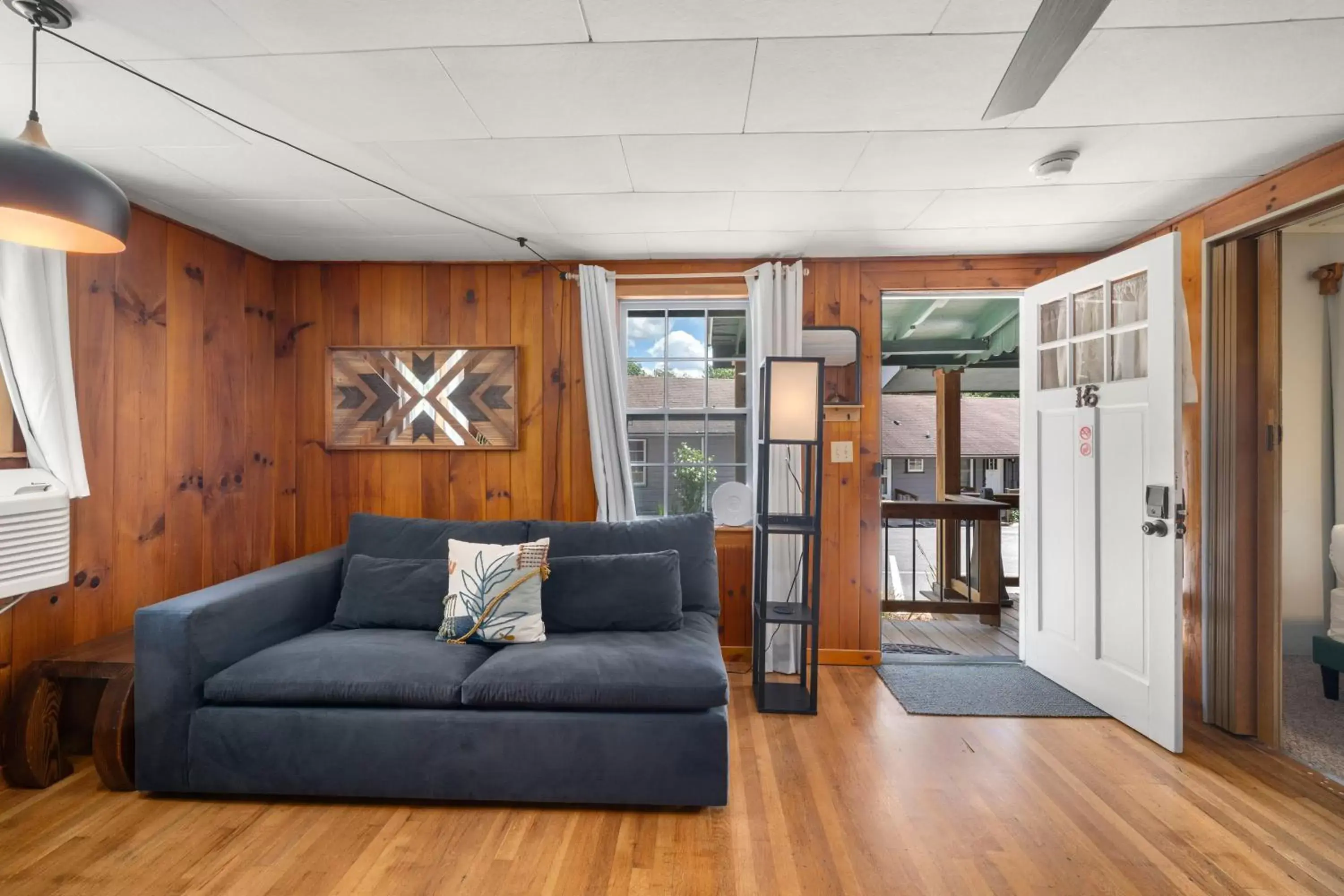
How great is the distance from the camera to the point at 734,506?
11.9 ft

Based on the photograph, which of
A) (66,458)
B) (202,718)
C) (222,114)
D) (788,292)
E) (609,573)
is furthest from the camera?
(788,292)

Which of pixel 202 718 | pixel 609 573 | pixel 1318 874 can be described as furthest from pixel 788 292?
pixel 202 718

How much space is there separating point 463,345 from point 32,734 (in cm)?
243

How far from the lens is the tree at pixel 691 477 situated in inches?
151

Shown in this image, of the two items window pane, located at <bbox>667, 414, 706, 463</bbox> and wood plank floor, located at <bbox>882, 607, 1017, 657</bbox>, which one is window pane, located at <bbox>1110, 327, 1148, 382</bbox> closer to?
Result: wood plank floor, located at <bbox>882, 607, 1017, 657</bbox>

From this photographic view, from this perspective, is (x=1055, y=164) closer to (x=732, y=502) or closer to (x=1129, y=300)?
(x=1129, y=300)

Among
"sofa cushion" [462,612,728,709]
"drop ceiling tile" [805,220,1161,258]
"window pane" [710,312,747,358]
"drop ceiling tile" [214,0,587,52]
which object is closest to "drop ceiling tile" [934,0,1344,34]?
"drop ceiling tile" [214,0,587,52]

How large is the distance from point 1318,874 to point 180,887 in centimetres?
328

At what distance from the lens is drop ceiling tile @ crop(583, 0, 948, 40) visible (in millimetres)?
1560

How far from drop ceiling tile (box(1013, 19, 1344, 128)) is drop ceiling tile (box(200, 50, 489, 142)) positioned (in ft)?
5.97

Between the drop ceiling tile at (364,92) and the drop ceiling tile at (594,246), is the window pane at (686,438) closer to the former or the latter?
the drop ceiling tile at (594,246)

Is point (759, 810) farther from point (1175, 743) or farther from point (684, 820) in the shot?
point (1175, 743)

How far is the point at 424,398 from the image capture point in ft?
12.3

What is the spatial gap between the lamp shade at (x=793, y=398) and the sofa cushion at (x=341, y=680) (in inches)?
67.6
